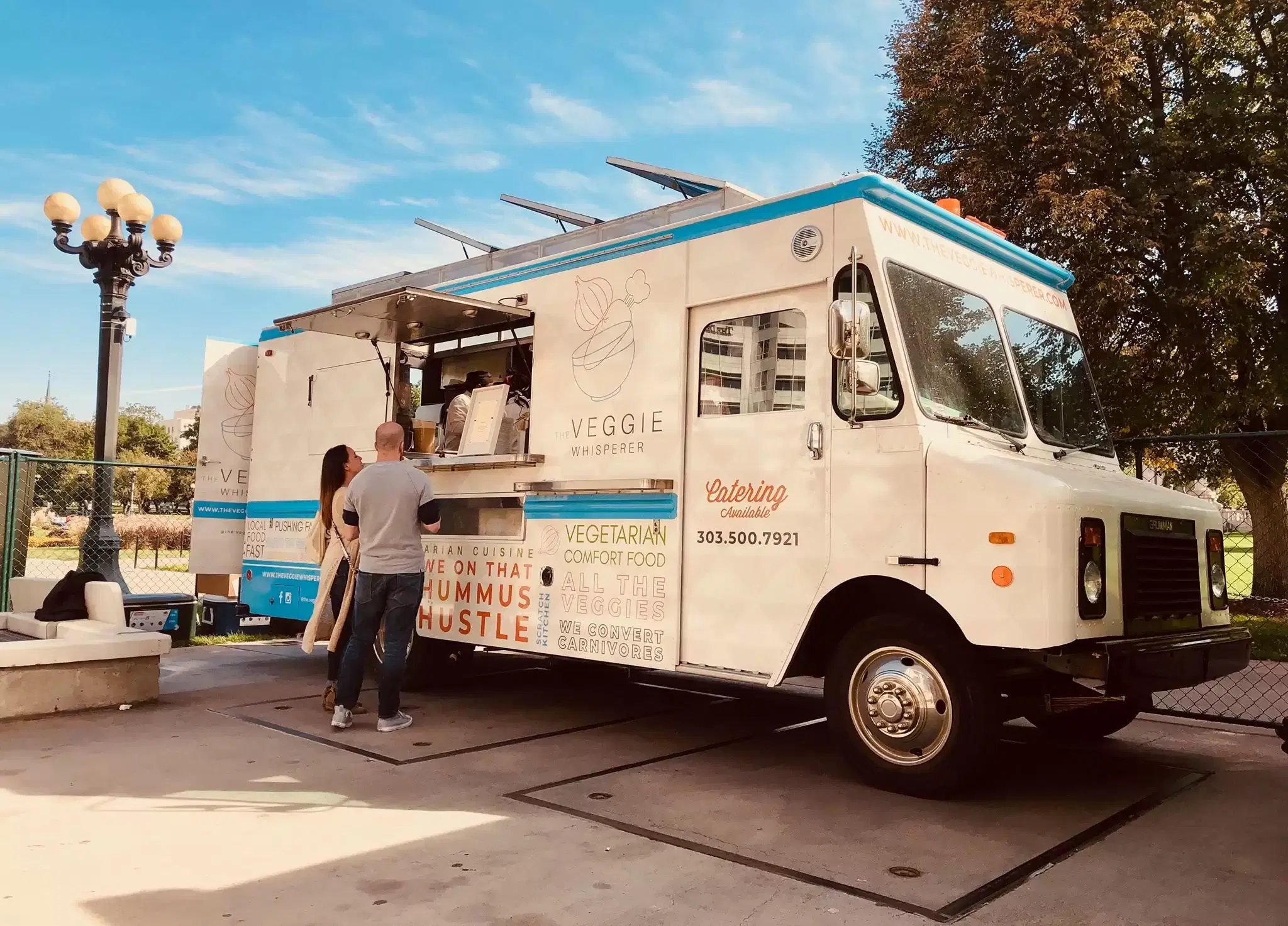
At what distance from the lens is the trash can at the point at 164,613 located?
9.84m

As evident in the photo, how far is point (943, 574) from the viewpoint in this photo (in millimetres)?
4711

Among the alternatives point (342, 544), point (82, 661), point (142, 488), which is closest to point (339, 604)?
point (342, 544)

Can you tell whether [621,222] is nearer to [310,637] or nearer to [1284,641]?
[310,637]

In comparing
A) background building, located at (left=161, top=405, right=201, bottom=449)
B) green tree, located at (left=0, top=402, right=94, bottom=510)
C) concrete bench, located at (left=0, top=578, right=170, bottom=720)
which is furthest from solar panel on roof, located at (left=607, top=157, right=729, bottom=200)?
background building, located at (left=161, top=405, right=201, bottom=449)

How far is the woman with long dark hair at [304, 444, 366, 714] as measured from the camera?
7.04 m

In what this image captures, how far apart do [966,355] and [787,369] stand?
0.97 meters

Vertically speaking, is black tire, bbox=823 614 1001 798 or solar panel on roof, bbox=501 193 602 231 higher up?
solar panel on roof, bbox=501 193 602 231

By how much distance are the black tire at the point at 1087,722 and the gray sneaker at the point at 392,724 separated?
12.8ft

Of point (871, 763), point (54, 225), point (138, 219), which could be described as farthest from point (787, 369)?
point (54, 225)

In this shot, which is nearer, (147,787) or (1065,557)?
(1065,557)

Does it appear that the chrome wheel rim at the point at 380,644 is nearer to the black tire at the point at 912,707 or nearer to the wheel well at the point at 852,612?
the wheel well at the point at 852,612

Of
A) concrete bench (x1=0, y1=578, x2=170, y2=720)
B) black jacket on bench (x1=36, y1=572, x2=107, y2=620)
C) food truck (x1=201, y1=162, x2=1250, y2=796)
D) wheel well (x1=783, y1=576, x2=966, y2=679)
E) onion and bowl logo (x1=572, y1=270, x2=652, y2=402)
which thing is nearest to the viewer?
food truck (x1=201, y1=162, x2=1250, y2=796)

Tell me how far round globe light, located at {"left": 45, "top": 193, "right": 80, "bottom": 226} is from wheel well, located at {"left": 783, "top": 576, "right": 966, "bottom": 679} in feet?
37.3

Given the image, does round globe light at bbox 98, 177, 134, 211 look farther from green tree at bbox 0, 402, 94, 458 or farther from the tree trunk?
green tree at bbox 0, 402, 94, 458
